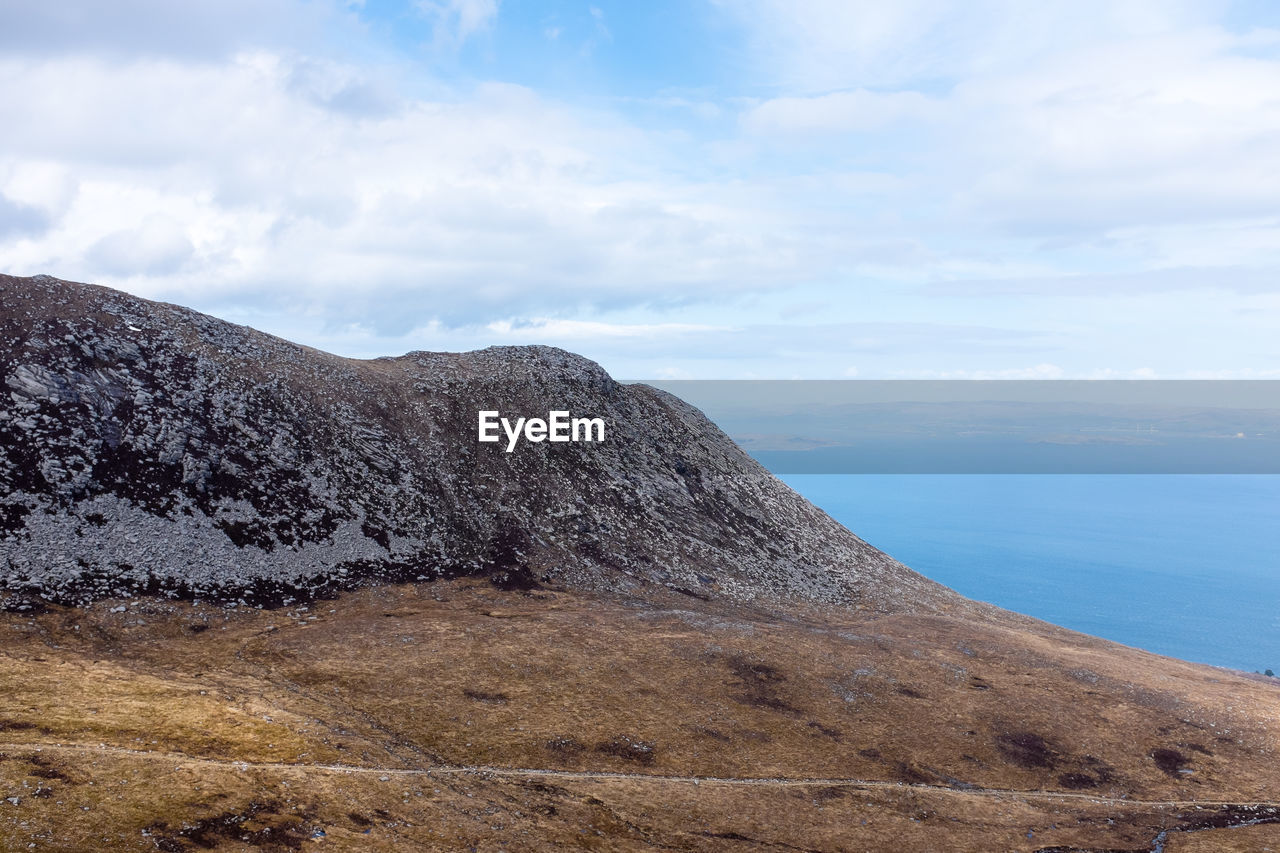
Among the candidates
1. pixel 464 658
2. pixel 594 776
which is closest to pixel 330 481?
pixel 464 658

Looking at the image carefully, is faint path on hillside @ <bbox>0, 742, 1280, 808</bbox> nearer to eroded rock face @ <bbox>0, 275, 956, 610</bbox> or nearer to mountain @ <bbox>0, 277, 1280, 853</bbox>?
mountain @ <bbox>0, 277, 1280, 853</bbox>

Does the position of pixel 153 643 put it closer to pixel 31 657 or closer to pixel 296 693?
pixel 31 657

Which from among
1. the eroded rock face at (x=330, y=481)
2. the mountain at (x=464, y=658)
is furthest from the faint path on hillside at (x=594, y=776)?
the eroded rock face at (x=330, y=481)

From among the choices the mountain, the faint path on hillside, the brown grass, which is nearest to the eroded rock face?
the mountain

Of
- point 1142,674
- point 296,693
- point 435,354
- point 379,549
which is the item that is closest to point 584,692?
point 296,693

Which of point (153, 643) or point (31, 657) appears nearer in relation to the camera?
point (31, 657)

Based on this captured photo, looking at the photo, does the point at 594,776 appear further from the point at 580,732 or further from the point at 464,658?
the point at 464,658
